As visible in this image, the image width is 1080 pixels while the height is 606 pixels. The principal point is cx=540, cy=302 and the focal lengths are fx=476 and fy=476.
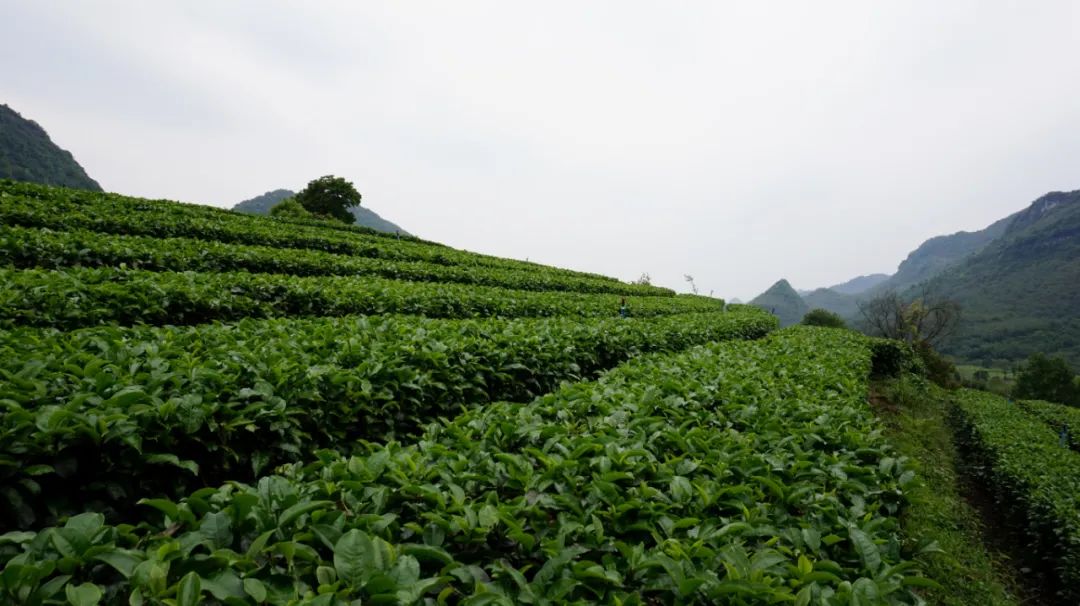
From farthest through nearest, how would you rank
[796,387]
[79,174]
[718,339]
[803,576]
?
[79,174] → [718,339] → [796,387] → [803,576]

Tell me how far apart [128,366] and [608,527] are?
11.6 feet

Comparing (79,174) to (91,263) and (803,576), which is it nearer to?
(91,263)

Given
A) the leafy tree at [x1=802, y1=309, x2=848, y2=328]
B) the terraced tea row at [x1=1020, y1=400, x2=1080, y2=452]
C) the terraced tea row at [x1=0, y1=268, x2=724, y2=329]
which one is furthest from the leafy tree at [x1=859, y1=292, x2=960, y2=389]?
the terraced tea row at [x1=0, y1=268, x2=724, y2=329]

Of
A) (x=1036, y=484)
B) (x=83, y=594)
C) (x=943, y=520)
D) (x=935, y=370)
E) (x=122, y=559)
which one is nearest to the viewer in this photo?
(x=83, y=594)

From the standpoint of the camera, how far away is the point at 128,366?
3420 millimetres

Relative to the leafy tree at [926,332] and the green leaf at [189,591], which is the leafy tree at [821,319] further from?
the green leaf at [189,591]

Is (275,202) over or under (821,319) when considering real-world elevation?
over

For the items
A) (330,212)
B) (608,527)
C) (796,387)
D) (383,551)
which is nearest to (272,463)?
(383,551)

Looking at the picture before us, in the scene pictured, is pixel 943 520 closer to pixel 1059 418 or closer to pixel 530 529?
pixel 530 529

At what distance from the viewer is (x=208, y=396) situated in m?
3.07

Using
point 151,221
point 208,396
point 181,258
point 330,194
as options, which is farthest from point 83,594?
point 330,194

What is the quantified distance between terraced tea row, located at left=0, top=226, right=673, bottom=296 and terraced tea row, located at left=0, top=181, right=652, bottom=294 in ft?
3.40

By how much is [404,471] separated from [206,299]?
5.96 meters

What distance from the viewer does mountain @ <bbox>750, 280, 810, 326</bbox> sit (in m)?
146
